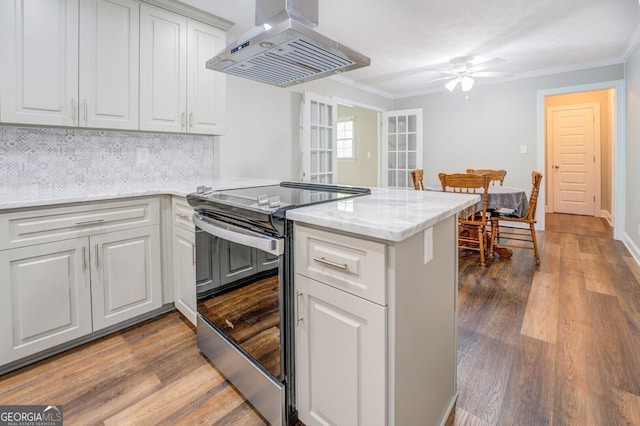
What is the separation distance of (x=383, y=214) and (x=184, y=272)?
1517mm

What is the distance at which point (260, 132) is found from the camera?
12.2 feet

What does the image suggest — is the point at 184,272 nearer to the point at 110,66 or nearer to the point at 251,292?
the point at 251,292

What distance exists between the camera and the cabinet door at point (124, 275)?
1.95 m

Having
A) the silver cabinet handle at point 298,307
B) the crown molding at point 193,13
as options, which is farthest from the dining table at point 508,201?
the crown molding at point 193,13

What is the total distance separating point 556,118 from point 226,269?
23.5 ft

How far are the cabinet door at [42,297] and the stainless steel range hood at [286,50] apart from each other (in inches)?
53.0

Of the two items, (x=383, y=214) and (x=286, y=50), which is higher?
(x=286, y=50)

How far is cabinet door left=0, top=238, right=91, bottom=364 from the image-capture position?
166 centimetres

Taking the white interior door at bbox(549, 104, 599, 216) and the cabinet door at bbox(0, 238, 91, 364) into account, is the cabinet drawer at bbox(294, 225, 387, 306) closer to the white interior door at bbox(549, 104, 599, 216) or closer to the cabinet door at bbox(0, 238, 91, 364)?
the cabinet door at bbox(0, 238, 91, 364)

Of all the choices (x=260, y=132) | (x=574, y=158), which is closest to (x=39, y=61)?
(x=260, y=132)

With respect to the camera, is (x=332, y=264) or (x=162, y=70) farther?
(x=162, y=70)

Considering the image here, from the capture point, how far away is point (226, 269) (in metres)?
1.55

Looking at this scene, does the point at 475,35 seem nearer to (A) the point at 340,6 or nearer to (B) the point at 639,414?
(A) the point at 340,6

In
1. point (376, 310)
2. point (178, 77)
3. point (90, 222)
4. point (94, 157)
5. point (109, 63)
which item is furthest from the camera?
point (178, 77)
